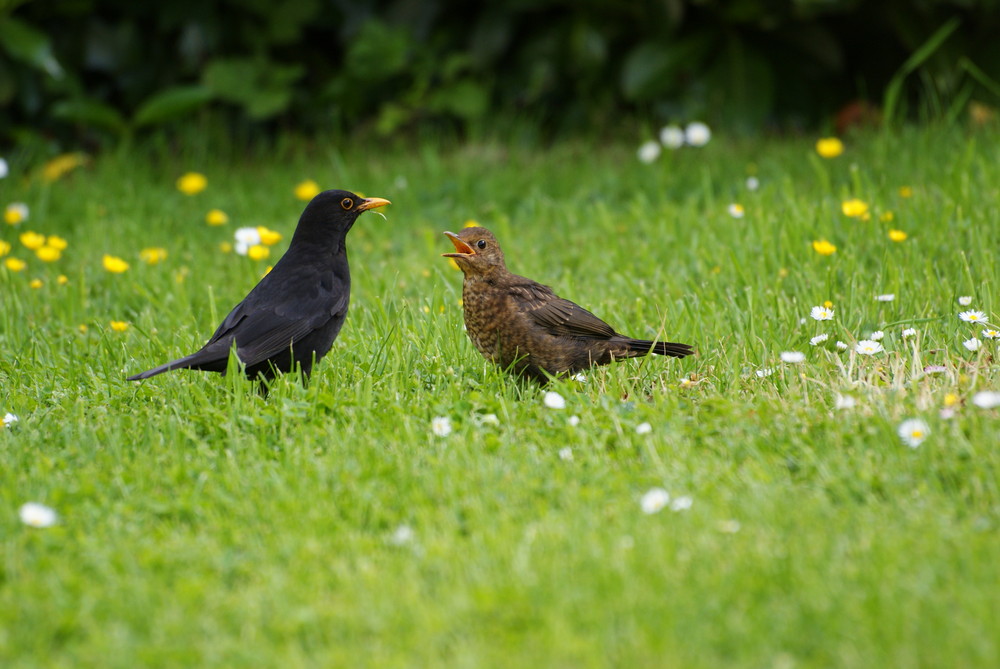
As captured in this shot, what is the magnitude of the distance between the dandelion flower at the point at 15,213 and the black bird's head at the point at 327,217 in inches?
102

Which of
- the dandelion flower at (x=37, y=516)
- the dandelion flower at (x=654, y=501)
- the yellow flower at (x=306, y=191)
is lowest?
the yellow flower at (x=306, y=191)

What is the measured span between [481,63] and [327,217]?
3.76m

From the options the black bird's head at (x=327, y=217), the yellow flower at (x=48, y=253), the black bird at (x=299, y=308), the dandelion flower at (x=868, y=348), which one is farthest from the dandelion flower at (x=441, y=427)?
the yellow flower at (x=48, y=253)

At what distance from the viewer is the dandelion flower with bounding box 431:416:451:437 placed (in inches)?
141

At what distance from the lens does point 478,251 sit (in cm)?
429

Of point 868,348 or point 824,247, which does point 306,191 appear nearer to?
point 824,247

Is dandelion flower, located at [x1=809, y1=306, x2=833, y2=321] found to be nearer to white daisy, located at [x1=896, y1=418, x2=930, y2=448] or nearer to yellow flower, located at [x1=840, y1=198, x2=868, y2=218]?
white daisy, located at [x1=896, y1=418, x2=930, y2=448]

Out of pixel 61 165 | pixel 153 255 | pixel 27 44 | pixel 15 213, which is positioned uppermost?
pixel 27 44

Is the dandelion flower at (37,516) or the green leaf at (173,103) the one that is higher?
the dandelion flower at (37,516)

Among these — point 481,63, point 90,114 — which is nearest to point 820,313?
point 481,63

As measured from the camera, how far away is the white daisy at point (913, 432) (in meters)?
3.23

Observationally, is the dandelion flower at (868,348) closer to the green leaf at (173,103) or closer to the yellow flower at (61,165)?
the green leaf at (173,103)

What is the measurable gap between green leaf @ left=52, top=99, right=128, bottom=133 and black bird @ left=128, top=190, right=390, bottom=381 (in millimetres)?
3890

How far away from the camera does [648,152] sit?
7.40 meters
